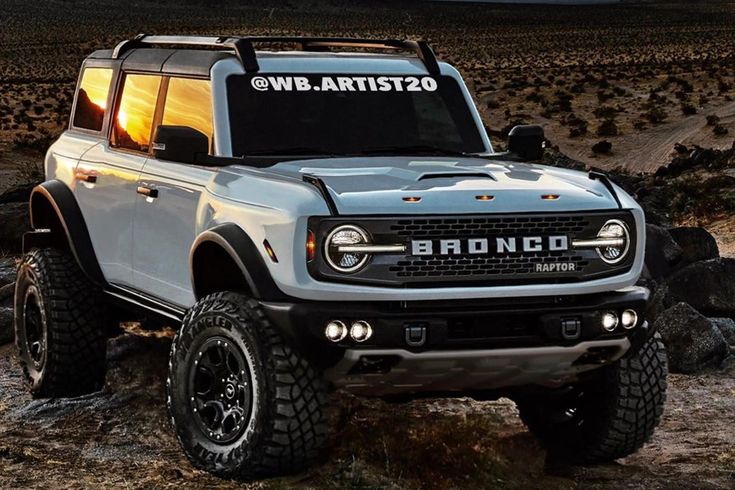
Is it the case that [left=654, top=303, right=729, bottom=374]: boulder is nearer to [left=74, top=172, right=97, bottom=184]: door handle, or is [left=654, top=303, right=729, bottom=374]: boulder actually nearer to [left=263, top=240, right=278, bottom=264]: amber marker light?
[left=74, top=172, right=97, bottom=184]: door handle

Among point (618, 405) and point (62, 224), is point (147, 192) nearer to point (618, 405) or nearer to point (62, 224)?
point (62, 224)

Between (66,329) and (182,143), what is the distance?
1.88 meters

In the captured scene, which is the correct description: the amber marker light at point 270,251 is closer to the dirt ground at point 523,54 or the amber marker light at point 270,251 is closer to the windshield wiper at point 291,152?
the windshield wiper at point 291,152

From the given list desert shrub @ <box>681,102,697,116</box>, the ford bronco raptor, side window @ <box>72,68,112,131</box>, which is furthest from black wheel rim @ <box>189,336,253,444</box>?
desert shrub @ <box>681,102,697,116</box>

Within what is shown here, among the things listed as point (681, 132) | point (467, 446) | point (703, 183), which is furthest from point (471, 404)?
point (681, 132)

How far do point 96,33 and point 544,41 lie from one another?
3488cm

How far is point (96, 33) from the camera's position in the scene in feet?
352

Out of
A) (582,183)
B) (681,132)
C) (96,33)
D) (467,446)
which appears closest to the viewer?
(582,183)

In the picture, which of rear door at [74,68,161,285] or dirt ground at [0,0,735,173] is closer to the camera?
rear door at [74,68,161,285]

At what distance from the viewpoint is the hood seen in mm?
5426

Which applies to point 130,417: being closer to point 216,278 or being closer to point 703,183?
point 216,278

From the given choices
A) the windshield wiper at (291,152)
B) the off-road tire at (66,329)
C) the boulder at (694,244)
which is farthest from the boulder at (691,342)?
the off-road tire at (66,329)

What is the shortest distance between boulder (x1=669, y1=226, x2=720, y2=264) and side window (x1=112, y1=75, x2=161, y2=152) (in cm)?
639

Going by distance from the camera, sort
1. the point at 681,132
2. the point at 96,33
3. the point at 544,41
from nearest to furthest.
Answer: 1. the point at 681,132
2. the point at 544,41
3. the point at 96,33
